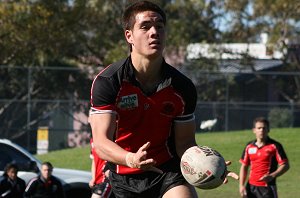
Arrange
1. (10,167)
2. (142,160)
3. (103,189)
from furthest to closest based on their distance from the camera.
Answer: (10,167), (103,189), (142,160)

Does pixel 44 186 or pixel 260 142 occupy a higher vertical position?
pixel 260 142

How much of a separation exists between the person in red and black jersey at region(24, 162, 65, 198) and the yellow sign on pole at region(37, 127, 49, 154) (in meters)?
11.4

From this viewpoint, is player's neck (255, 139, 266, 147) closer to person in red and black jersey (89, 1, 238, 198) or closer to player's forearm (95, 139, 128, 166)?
person in red and black jersey (89, 1, 238, 198)

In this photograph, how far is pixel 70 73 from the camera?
1251 inches

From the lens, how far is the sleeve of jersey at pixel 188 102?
21.7 ft

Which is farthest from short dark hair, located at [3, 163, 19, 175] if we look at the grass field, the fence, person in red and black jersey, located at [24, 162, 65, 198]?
the fence

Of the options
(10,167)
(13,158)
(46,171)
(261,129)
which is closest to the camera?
(261,129)

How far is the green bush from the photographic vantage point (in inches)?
1093

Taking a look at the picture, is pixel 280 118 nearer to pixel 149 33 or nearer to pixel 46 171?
pixel 46 171

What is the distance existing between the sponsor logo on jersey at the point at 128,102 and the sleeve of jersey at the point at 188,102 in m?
0.37

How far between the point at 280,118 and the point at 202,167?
876 inches

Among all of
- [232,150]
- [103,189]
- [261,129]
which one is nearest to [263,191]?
[261,129]

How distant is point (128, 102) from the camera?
21.2ft

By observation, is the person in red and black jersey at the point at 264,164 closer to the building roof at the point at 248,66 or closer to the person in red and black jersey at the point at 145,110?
the person in red and black jersey at the point at 145,110
